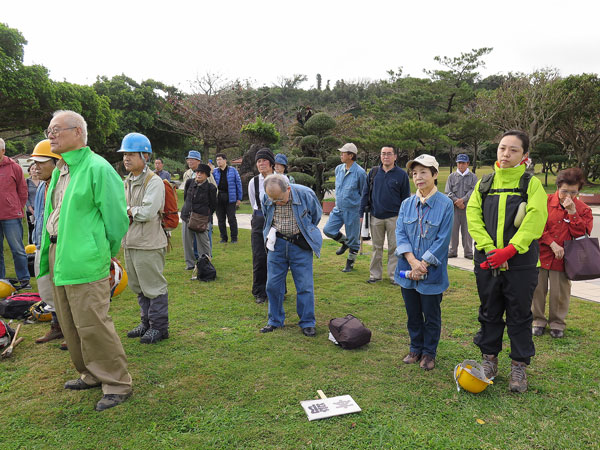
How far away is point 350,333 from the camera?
157 inches

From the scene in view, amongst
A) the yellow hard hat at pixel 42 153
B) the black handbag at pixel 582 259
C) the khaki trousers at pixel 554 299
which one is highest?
the yellow hard hat at pixel 42 153

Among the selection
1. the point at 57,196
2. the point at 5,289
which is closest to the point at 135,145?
the point at 57,196

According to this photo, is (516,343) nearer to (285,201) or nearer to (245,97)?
(285,201)

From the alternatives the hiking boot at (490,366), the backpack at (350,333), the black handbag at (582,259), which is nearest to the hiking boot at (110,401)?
the backpack at (350,333)

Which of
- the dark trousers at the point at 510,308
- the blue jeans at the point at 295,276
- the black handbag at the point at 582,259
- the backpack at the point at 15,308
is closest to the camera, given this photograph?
the dark trousers at the point at 510,308

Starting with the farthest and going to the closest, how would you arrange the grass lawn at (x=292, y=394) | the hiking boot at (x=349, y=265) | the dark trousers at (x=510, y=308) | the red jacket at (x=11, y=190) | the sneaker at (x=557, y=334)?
the hiking boot at (x=349, y=265) → the red jacket at (x=11, y=190) → the sneaker at (x=557, y=334) → the dark trousers at (x=510, y=308) → the grass lawn at (x=292, y=394)

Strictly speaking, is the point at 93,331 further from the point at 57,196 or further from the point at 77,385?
the point at 57,196

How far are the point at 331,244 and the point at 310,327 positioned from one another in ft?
17.5

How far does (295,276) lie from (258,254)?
3.93 ft

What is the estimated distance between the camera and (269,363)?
3.74 m

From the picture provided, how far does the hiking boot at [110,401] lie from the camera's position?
3023 mm

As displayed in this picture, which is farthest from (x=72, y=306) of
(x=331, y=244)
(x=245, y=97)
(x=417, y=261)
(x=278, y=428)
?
(x=245, y=97)

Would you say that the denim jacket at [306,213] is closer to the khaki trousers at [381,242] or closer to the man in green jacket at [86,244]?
the man in green jacket at [86,244]

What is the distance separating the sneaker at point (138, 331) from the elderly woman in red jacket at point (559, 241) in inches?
167
